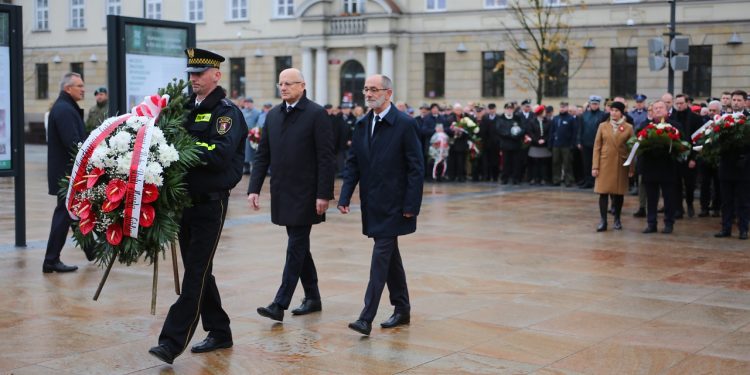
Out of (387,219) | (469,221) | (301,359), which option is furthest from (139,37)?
(301,359)

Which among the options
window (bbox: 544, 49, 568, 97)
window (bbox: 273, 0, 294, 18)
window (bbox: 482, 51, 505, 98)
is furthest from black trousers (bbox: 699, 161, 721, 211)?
window (bbox: 273, 0, 294, 18)

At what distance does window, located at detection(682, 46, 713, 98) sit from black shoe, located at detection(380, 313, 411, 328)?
99.6 ft

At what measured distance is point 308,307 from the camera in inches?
349

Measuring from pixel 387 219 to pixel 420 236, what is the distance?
6032 millimetres

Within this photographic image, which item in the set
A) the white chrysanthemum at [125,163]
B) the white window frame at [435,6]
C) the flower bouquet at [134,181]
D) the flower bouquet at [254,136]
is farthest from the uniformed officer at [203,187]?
the white window frame at [435,6]

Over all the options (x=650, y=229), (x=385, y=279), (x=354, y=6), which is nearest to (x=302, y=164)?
(x=385, y=279)

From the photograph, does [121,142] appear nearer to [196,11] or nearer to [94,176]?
[94,176]

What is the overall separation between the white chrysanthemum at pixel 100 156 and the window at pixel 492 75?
34229 mm

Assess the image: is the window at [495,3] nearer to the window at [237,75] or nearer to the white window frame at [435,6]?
the white window frame at [435,6]

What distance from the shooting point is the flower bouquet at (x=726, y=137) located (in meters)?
14.3

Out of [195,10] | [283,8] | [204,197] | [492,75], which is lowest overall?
[204,197]

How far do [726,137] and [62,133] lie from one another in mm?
9162

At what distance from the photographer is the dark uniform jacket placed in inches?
276

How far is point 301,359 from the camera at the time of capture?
724 centimetres
